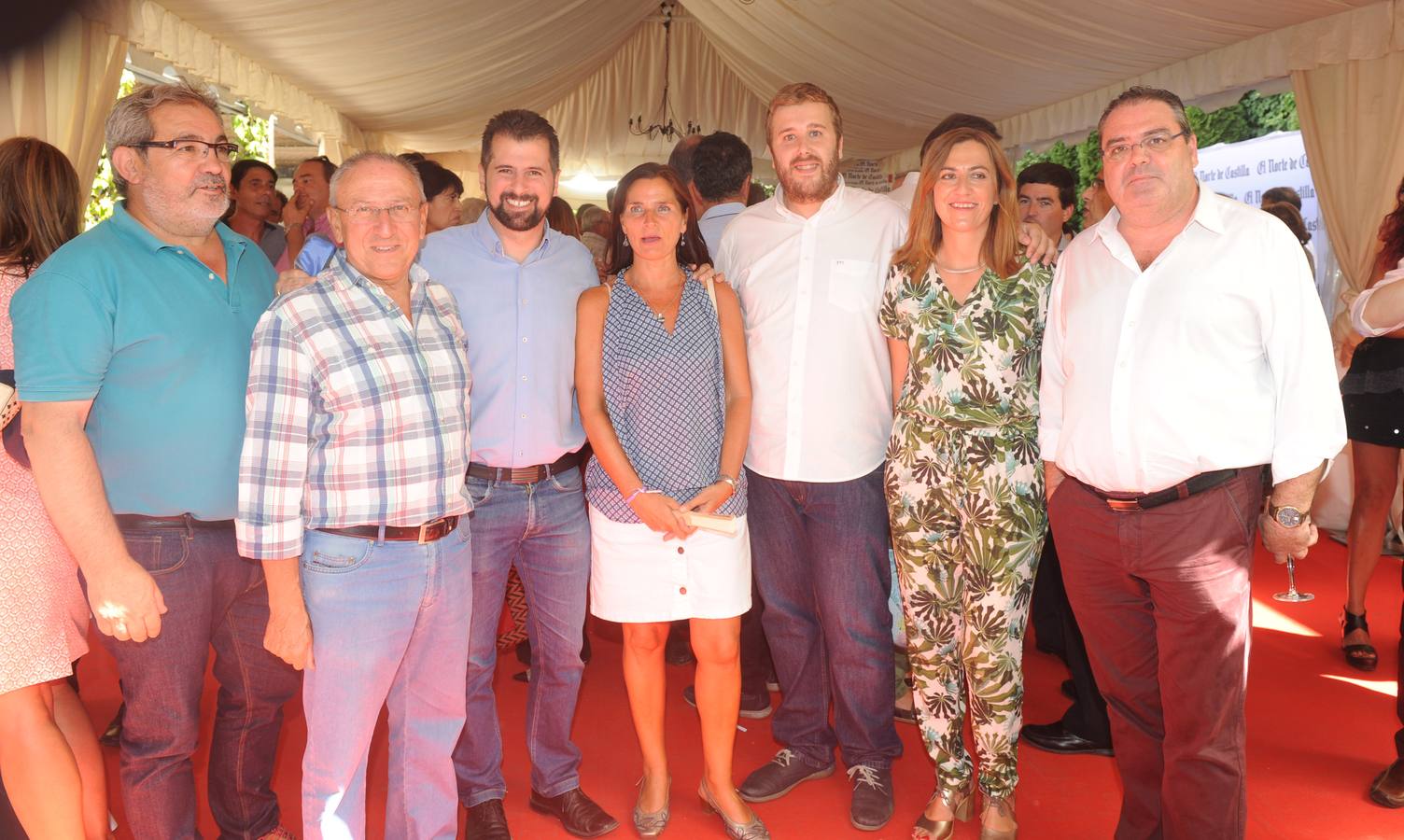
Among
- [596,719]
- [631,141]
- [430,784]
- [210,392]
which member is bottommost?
[596,719]

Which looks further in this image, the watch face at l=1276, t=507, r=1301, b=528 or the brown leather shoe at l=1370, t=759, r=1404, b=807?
the brown leather shoe at l=1370, t=759, r=1404, b=807

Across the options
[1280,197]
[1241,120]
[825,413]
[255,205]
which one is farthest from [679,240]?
[1241,120]

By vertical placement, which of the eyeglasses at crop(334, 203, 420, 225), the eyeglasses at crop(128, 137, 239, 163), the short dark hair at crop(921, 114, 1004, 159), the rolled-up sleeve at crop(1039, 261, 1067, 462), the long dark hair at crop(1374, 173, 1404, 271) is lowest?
the rolled-up sleeve at crop(1039, 261, 1067, 462)

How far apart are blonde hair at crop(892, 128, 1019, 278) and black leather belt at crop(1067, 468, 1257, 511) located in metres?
0.70

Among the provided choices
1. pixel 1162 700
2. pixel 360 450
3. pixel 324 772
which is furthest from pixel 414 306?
pixel 1162 700

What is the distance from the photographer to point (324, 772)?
2139mm

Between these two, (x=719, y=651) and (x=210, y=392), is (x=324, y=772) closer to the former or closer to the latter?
(x=210, y=392)

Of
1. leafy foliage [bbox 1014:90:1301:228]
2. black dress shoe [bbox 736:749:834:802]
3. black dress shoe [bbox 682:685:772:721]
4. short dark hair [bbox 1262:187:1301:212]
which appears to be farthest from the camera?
leafy foliage [bbox 1014:90:1301:228]

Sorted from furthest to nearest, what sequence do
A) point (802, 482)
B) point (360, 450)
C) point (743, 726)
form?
A: point (743, 726)
point (802, 482)
point (360, 450)

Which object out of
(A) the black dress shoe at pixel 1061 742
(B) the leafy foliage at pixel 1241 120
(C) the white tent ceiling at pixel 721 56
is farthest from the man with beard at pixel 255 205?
(B) the leafy foliage at pixel 1241 120

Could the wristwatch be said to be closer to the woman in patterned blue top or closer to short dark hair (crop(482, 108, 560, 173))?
the woman in patterned blue top

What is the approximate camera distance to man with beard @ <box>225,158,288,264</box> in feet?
16.2

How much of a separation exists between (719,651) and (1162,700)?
117 centimetres

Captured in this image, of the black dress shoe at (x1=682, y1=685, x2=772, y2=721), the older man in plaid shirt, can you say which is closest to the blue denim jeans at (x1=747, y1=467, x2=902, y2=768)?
the black dress shoe at (x1=682, y1=685, x2=772, y2=721)
